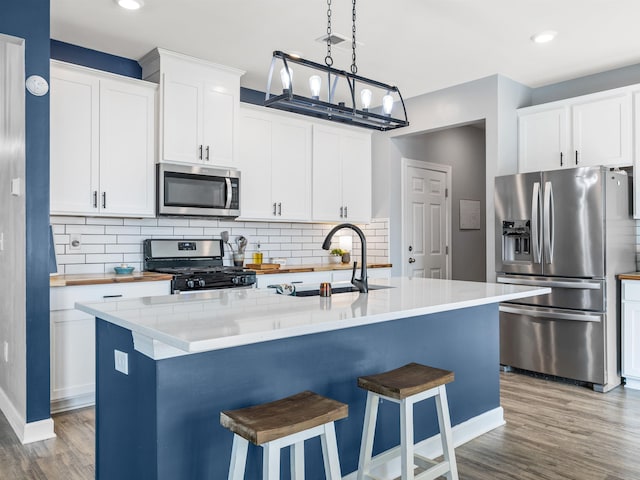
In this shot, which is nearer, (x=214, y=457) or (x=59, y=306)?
(x=214, y=457)

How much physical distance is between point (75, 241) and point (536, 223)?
3710mm

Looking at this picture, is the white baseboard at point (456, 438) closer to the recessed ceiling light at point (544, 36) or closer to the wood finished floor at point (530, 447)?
the wood finished floor at point (530, 447)

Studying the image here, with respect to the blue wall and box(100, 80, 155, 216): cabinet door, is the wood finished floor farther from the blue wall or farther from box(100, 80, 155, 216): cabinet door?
box(100, 80, 155, 216): cabinet door

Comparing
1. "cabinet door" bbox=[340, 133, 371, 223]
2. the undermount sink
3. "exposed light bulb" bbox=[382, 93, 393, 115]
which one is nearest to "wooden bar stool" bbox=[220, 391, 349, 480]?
the undermount sink

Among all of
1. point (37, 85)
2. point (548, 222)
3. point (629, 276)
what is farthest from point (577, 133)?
point (37, 85)

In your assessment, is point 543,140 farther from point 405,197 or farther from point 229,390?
point 229,390

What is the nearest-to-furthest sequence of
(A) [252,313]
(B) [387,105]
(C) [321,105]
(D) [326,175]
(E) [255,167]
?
(A) [252,313], (C) [321,105], (B) [387,105], (E) [255,167], (D) [326,175]

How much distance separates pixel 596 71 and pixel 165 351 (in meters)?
4.57

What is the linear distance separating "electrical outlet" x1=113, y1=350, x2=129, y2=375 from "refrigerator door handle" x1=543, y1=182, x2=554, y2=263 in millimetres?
3431

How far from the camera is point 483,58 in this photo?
4.25 metres

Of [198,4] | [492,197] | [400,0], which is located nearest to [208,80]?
[198,4]

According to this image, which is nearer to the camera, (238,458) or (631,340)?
(238,458)

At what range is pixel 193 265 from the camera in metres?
4.50

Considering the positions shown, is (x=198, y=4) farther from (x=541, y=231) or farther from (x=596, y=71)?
(x=596, y=71)
